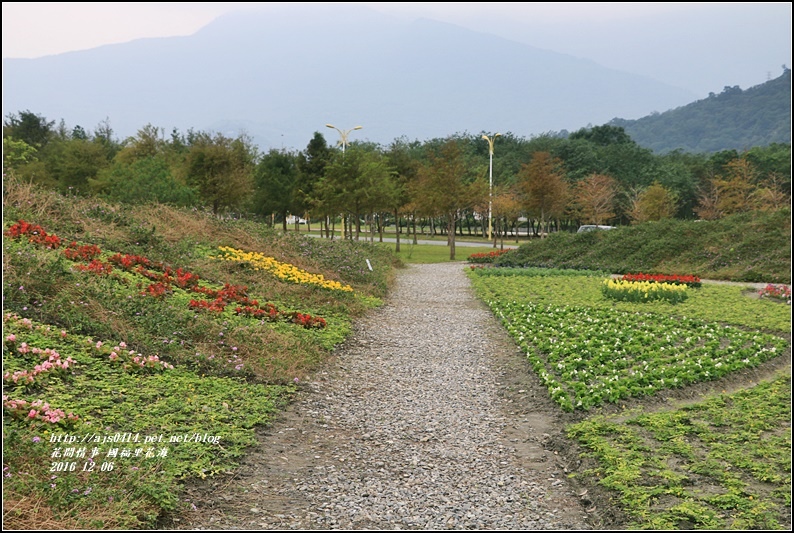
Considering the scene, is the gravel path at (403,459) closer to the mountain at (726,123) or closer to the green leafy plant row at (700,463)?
the green leafy plant row at (700,463)

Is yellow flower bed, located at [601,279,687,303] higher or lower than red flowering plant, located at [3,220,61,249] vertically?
lower

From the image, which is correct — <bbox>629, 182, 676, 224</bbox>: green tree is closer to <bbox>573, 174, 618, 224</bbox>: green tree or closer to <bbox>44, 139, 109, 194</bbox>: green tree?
<bbox>573, 174, 618, 224</bbox>: green tree

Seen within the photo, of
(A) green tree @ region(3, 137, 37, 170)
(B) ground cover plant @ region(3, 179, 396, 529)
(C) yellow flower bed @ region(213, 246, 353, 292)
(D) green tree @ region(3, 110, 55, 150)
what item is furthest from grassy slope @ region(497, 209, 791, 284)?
(D) green tree @ region(3, 110, 55, 150)

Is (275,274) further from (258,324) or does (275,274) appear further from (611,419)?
(611,419)

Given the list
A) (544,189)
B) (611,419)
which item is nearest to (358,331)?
(611,419)

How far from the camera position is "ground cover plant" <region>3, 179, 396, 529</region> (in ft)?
14.2

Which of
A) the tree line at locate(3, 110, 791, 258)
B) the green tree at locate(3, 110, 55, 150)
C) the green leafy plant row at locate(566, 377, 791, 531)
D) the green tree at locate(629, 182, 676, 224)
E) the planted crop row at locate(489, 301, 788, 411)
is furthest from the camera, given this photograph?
the green tree at locate(3, 110, 55, 150)

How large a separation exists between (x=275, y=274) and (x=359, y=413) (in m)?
7.07

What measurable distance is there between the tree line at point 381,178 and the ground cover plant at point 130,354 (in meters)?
5.75

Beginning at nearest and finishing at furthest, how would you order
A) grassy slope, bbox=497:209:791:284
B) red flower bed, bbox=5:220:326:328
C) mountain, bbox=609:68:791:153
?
red flower bed, bbox=5:220:326:328
grassy slope, bbox=497:209:791:284
mountain, bbox=609:68:791:153

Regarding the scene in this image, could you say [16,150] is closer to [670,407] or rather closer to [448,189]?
[448,189]

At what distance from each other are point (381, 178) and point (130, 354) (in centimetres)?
2416

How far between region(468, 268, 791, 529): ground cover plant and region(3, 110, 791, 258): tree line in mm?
13249

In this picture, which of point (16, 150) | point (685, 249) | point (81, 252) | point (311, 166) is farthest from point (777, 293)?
point (16, 150)
